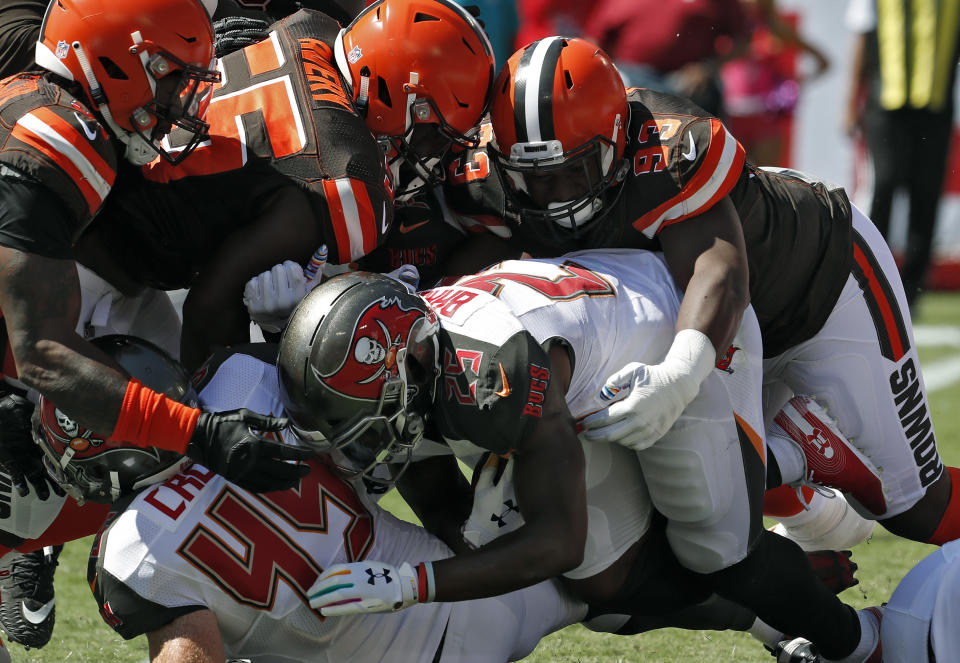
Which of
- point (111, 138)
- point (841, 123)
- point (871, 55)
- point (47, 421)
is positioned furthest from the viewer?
point (841, 123)

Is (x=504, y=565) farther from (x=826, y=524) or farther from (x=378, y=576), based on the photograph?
(x=826, y=524)

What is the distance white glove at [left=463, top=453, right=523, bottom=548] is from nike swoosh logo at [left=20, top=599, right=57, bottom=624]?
4.23ft

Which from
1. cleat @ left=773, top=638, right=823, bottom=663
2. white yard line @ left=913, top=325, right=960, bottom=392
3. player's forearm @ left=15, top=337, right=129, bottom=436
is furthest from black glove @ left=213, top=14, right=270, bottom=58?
white yard line @ left=913, top=325, right=960, bottom=392

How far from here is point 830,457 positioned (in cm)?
343

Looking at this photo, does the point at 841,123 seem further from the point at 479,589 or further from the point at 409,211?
the point at 479,589

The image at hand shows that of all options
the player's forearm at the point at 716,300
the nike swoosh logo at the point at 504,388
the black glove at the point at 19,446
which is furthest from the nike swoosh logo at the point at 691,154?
the black glove at the point at 19,446

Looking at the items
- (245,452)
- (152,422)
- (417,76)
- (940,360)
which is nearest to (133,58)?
(417,76)

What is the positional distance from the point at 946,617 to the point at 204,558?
1.56m

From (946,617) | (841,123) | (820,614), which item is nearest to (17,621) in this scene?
(820,614)

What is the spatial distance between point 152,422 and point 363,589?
53 cm

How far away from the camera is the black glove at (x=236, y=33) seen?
11.8 feet

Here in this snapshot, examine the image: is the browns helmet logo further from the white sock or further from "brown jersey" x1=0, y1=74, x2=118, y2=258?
the white sock

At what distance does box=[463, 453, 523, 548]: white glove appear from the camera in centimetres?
286

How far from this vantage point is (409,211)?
11.5 feet
